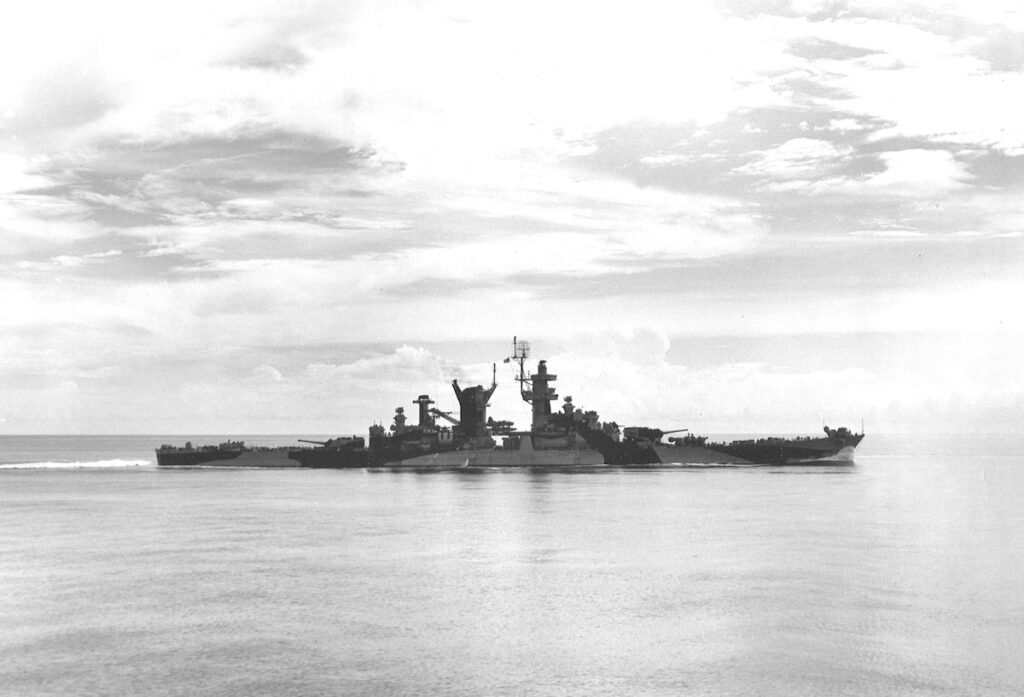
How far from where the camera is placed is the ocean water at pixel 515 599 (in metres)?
24.7

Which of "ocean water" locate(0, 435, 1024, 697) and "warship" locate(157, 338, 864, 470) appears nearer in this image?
"ocean water" locate(0, 435, 1024, 697)

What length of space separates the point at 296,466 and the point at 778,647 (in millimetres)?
97761

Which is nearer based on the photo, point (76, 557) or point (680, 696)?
point (680, 696)

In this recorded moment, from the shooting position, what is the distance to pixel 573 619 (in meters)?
30.7

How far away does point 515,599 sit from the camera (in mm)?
33938

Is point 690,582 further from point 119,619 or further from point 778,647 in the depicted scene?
point 119,619

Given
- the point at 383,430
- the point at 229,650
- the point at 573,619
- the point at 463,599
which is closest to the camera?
the point at 229,650

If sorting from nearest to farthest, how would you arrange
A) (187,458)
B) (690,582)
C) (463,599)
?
(463,599) < (690,582) < (187,458)

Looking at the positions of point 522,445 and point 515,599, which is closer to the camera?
point 515,599

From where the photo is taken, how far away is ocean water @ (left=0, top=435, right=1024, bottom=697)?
24.7m

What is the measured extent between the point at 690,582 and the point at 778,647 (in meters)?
9.68

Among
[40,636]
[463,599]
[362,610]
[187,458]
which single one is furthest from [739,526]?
[187,458]

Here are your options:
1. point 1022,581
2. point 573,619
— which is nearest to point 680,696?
point 573,619

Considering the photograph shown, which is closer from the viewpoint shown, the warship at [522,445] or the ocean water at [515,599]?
the ocean water at [515,599]
